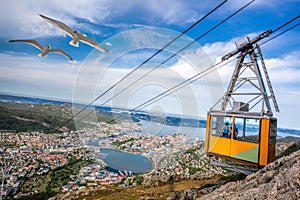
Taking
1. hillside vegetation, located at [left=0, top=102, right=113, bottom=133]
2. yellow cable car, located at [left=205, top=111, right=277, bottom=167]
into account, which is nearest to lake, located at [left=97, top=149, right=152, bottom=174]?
yellow cable car, located at [left=205, top=111, right=277, bottom=167]

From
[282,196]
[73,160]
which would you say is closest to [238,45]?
[282,196]

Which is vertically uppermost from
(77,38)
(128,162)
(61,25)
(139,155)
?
(61,25)

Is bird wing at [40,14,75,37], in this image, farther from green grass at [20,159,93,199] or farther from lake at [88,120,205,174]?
green grass at [20,159,93,199]

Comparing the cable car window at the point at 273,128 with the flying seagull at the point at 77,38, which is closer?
the flying seagull at the point at 77,38

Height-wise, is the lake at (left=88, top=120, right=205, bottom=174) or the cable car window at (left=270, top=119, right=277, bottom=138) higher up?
the cable car window at (left=270, top=119, right=277, bottom=138)

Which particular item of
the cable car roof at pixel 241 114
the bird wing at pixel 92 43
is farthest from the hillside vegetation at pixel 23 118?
the cable car roof at pixel 241 114

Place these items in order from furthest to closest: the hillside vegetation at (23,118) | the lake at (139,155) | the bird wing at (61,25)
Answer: the hillside vegetation at (23,118)
the lake at (139,155)
the bird wing at (61,25)

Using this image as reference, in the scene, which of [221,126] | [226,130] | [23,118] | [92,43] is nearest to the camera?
[92,43]

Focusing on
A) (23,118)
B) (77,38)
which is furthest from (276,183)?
(23,118)

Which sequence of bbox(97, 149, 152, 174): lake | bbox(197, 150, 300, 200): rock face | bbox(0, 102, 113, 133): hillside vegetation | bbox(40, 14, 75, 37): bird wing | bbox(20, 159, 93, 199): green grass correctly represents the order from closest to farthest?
bbox(197, 150, 300, 200): rock face
bbox(40, 14, 75, 37): bird wing
bbox(97, 149, 152, 174): lake
bbox(20, 159, 93, 199): green grass
bbox(0, 102, 113, 133): hillside vegetation

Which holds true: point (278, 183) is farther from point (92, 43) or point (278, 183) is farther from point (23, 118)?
point (23, 118)

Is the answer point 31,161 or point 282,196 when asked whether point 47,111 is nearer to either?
point 31,161

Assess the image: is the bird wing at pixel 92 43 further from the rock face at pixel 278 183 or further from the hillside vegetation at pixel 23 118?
the hillside vegetation at pixel 23 118
